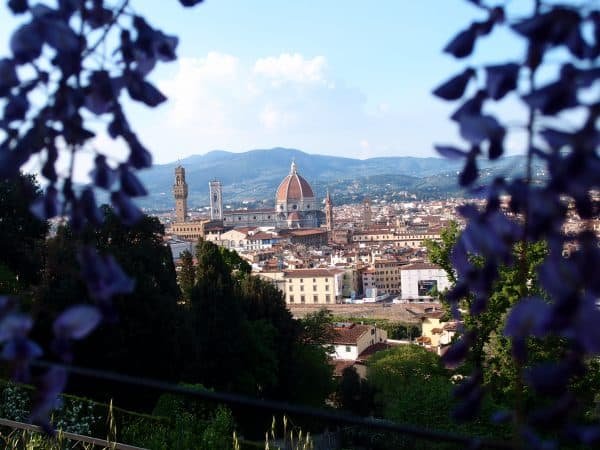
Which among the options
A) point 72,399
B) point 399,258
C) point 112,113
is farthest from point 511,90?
point 399,258

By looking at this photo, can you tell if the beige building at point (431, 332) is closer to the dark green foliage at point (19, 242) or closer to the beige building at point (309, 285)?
the beige building at point (309, 285)

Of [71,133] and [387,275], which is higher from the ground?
[71,133]

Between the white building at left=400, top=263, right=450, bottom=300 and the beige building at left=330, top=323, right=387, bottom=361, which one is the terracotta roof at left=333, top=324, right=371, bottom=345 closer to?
the beige building at left=330, top=323, right=387, bottom=361

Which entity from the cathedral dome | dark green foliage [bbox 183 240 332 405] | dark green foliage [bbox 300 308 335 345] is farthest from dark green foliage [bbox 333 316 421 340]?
the cathedral dome

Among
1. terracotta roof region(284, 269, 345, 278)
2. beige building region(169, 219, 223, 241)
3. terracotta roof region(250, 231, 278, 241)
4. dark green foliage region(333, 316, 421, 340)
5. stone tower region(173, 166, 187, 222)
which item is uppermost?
stone tower region(173, 166, 187, 222)

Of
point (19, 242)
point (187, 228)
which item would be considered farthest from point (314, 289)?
point (19, 242)

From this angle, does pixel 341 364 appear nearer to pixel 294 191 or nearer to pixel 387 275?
pixel 387 275
